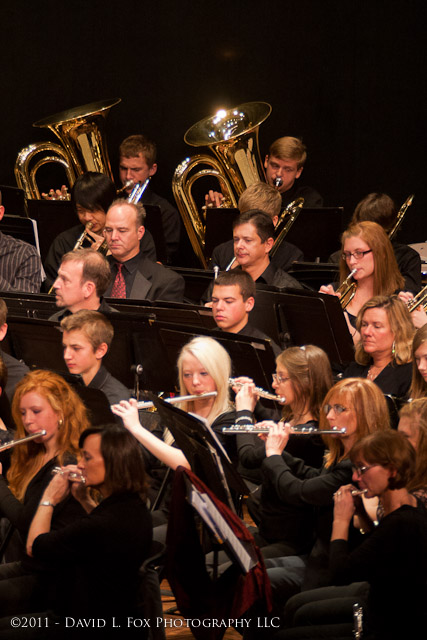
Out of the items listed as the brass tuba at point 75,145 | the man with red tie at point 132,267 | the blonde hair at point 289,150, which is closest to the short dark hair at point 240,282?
the man with red tie at point 132,267

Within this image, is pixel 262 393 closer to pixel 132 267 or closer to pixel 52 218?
pixel 132 267

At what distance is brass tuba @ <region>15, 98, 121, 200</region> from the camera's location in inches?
267

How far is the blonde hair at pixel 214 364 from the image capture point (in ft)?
12.5

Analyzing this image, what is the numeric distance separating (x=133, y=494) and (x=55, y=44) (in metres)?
4.80

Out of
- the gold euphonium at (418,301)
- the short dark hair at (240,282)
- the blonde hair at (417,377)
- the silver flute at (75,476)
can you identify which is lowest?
the silver flute at (75,476)

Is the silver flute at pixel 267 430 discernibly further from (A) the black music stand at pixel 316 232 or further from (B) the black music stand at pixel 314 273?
(A) the black music stand at pixel 316 232

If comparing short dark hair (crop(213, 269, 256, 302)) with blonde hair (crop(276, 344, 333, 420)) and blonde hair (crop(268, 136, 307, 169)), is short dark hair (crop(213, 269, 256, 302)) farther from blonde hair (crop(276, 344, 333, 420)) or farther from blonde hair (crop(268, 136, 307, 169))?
blonde hair (crop(268, 136, 307, 169))

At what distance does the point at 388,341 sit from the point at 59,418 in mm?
1473

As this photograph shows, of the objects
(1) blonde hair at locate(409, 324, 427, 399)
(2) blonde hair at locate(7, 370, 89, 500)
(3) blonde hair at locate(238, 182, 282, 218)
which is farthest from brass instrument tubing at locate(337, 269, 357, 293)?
(2) blonde hair at locate(7, 370, 89, 500)

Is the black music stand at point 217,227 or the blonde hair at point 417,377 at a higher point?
the black music stand at point 217,227

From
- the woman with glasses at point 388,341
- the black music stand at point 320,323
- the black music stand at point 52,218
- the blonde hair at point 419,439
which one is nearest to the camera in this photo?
the blonde hair at point 419,439

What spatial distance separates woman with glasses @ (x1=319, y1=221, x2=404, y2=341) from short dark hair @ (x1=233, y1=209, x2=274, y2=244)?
0.49m

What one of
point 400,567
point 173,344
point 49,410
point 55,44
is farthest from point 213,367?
point 55,44

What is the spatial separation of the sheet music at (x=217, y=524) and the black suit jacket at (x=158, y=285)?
246 cm
